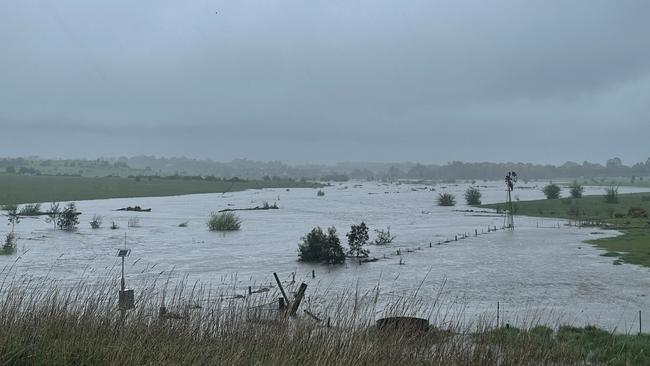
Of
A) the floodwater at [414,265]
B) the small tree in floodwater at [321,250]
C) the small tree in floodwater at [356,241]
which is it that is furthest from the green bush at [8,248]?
the small tree in floodwater at [356,241]

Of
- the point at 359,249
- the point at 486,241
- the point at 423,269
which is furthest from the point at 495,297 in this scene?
the point at 486,241

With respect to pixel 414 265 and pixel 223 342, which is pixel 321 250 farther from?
pixel 223 342

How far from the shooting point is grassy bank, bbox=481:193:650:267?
3850cm

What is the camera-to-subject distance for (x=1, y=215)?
211ft

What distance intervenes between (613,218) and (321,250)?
4741cm

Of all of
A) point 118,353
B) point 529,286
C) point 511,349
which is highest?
point 118,353

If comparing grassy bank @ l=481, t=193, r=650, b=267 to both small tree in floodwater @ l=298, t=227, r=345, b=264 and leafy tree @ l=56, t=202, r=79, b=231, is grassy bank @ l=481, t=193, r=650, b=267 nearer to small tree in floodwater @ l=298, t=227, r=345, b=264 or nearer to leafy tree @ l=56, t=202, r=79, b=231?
small tree in floodwater @ l=298, t=227, r=345, b=264

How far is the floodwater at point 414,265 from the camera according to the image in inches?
916

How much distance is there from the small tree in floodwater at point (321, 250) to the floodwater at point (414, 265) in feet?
3.12

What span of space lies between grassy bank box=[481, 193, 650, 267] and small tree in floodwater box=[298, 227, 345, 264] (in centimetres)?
1638

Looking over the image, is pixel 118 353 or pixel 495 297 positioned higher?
pixel 118 353

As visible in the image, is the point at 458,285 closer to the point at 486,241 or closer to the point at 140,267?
the point at 140,267

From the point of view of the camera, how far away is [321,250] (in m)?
36.6

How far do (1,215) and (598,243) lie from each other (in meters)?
57.4
